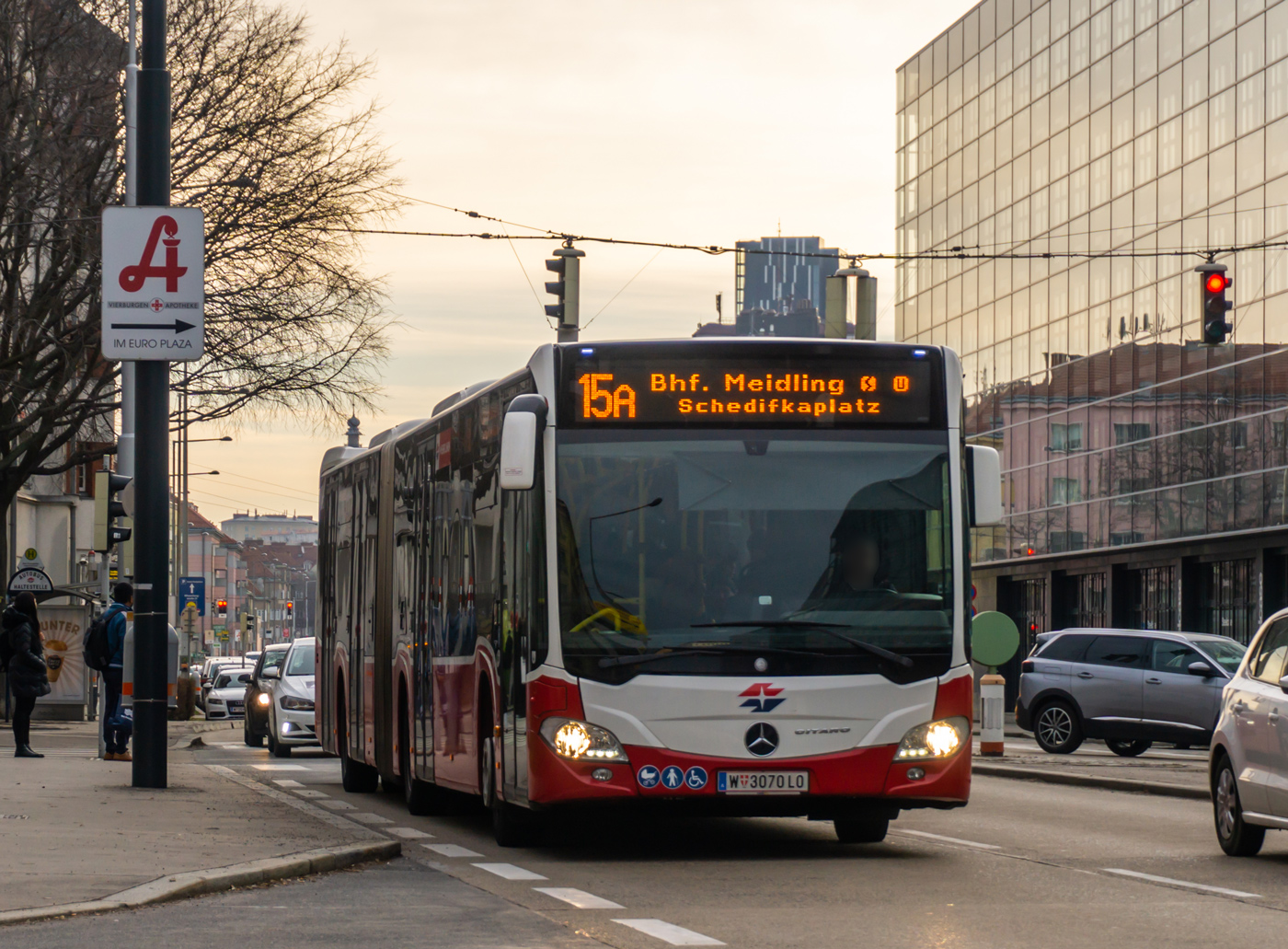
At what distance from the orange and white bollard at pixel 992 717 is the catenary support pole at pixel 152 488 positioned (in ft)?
42.2

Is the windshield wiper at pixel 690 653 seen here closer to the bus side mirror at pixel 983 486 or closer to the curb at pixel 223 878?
the bus side mirror at pixel 983 486

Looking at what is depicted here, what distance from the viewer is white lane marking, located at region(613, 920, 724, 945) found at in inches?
350

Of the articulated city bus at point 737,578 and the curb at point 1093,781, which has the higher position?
the articulated city bus at point 737,578

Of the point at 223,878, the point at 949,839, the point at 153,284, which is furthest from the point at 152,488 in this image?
the point at 223,878

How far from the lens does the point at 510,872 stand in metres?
12.0

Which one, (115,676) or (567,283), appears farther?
(115,676)

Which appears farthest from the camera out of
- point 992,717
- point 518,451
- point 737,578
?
point 992,717

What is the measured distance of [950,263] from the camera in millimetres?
60875

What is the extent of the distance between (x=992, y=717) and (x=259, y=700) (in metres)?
10.1

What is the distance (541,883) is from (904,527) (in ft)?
9.52

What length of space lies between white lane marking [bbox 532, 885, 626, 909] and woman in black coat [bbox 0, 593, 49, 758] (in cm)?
1432

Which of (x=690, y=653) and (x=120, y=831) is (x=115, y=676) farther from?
(x=690, y=653)

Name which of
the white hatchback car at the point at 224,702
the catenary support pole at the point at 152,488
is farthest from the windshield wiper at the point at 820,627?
the white hatchback car at the point at 224,702

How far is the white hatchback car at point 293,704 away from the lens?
28.8 meters
